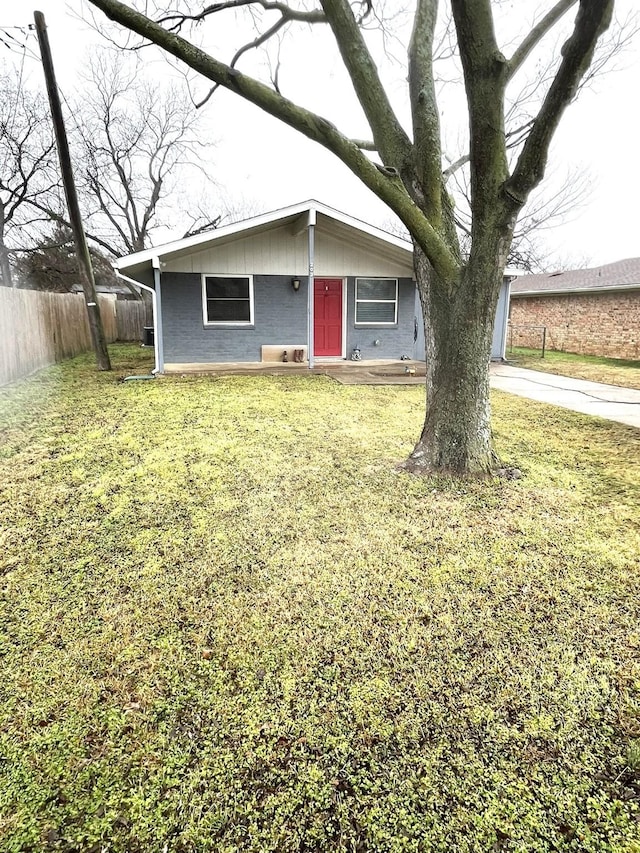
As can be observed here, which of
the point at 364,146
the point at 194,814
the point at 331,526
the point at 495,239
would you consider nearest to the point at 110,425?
the point at 331,526

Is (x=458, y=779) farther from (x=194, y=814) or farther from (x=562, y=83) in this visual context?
(x=562, y=83)

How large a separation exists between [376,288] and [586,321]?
8.96 meters

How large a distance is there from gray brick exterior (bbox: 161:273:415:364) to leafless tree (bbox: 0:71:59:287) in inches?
622

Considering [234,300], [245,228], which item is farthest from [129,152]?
[245,228]

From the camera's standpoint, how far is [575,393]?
29.4ft

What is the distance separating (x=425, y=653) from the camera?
2.13m

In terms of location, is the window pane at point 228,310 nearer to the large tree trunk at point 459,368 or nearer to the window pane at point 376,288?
the window pane at point 376,288

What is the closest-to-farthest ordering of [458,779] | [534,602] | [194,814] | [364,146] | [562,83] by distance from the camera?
[194,814] → [458,779] → [534,602] → [562,83] → [364,146]

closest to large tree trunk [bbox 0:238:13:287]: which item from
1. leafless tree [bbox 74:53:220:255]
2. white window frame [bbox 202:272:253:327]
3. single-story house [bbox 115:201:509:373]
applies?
leafless tree [bbox 74:53:220:255]

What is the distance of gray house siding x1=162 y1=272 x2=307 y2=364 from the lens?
38.1 ft

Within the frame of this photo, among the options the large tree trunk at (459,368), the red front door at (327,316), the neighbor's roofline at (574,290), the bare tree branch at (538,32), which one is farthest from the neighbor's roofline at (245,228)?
the neighbor's roofline at (574,290)

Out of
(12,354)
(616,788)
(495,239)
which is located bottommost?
(616,788)

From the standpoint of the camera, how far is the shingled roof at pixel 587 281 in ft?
50.2

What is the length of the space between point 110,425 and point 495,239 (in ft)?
16.4
